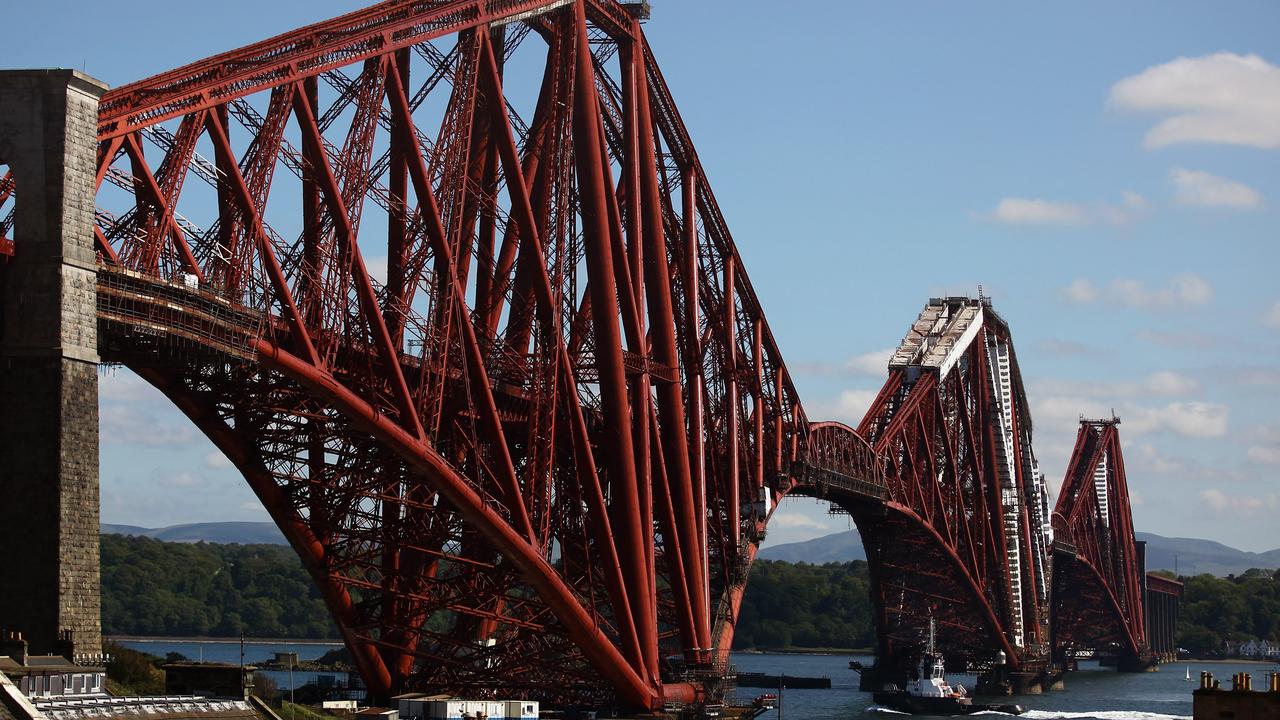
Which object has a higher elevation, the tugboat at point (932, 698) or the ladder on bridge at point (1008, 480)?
the ladder on bridge at point (1008, 480)

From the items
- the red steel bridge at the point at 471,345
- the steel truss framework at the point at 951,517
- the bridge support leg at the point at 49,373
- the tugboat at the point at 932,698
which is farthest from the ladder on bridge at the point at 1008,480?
the bridge support leg at the point at 49,373

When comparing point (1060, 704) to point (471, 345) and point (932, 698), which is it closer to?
point (932, 698)

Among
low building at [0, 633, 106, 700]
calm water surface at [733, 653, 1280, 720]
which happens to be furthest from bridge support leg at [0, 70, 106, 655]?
calm water surface at [733, 653, 1280, 720]

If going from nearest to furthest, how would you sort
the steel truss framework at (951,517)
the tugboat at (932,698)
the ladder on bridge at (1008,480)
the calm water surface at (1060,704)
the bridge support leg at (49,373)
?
the bridge support leg at (49,373)
the calm water surface at (1060,704)
the tugboat at (932,698)
the steel truss framework at (951,517)
the ladder on bridge at (1008,480)

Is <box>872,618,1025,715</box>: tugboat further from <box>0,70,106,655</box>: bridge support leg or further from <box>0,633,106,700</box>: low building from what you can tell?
<box>0,633,106,700</box>: low building

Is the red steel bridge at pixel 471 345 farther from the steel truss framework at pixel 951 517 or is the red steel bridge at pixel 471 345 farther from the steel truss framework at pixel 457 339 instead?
the steel truss framework at pixel 951 517

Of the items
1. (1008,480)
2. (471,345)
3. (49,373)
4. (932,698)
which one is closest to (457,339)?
(471,345)
